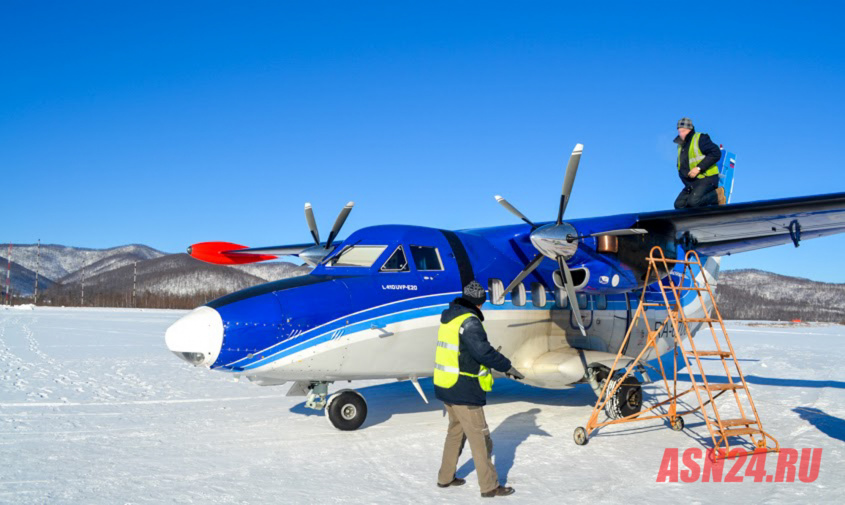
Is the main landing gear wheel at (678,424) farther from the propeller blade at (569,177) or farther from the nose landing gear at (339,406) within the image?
the nose landing gear at (339,406)

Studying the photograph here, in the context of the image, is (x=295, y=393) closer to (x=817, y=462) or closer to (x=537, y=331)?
(x=537, y=331)

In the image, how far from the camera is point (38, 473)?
246 inches

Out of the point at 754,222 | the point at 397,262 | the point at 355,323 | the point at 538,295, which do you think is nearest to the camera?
the point at 355,323

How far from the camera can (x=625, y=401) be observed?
973cm

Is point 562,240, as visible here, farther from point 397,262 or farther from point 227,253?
point 227,253

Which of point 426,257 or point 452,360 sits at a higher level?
point 426,257

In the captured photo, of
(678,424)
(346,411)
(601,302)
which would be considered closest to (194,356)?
(346,411)

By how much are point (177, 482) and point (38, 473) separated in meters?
1.50

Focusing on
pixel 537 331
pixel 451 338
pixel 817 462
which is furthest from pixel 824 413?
pixel 451 338

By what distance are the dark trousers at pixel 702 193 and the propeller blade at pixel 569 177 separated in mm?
2430

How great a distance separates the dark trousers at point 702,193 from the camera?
10492mm

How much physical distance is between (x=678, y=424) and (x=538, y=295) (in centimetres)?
289

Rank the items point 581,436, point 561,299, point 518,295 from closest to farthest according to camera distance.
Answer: point 581,436
point 518,295
point 561,299

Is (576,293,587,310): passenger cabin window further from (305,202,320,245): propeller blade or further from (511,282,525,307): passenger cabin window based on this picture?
(305,202,320,245): propeller blade
